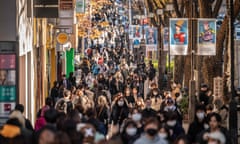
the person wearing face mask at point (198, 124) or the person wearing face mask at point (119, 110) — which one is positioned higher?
the person wearing face mask at point (198, 124)

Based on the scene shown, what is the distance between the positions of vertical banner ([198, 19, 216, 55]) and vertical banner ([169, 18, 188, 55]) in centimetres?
129

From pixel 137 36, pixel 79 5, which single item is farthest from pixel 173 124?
pixel 137 36

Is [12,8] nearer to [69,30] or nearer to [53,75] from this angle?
[69,30]

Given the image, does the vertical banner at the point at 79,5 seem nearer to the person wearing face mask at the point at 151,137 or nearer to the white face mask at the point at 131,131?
the white face mask at the point at 131,131

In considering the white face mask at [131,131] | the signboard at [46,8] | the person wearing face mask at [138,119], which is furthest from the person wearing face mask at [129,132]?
the signboard at [46,8]

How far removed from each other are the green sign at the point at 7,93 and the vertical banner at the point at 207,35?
9841 millimetres

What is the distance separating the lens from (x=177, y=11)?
4084 cm

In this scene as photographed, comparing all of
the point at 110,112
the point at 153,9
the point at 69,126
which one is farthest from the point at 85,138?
the point at 153,9

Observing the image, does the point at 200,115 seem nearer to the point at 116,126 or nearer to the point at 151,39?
the point at 116,126

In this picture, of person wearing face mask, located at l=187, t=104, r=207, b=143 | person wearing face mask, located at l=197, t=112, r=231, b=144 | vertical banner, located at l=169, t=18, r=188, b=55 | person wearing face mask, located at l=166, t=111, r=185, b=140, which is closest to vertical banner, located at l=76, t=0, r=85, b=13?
vertical banner, located at l=169, t=18, r=188, b=55

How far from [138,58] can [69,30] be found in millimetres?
35347

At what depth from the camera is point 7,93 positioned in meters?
19.1

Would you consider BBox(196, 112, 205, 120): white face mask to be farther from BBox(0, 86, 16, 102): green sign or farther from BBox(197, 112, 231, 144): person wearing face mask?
BBox(0, 86, 16, 102): green sign

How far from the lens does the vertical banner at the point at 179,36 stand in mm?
28844
